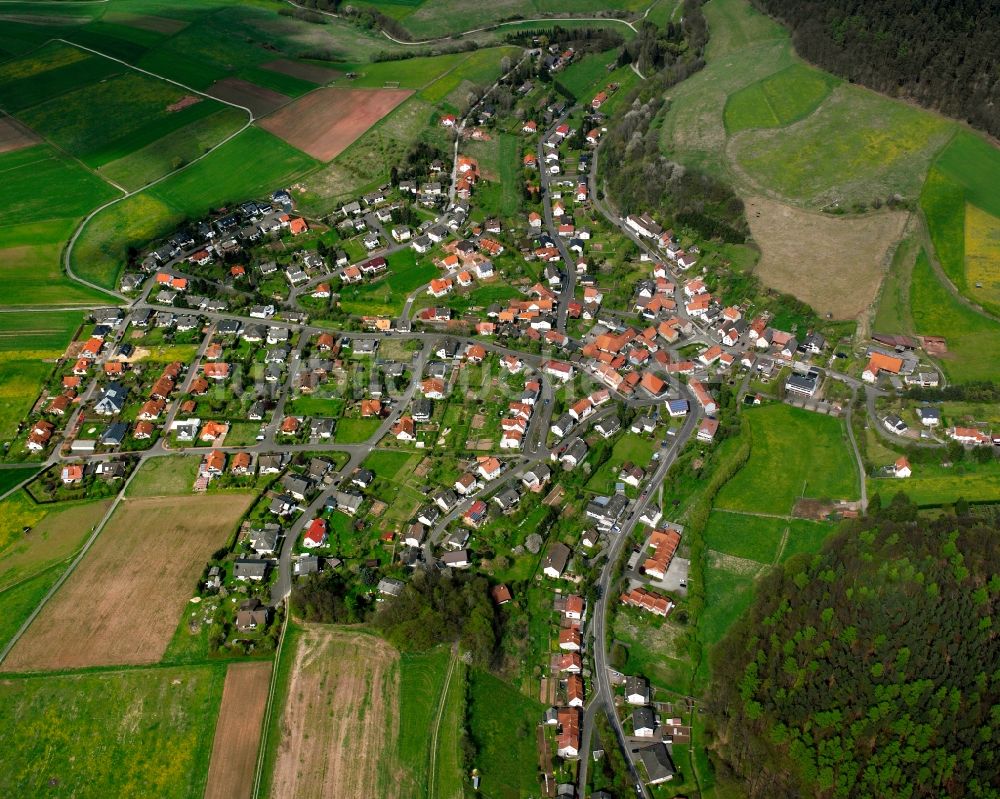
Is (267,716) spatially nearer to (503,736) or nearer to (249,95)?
(503,736)

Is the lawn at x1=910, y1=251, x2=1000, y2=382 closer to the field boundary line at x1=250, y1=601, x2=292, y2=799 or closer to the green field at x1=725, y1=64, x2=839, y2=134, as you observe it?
the green field at x1=725, y1=64, x2=839, y2=134

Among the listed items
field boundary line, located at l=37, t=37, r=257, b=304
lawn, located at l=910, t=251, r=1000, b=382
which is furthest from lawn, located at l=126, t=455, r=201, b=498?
lawn, located at l=910, t=251, r=1000, b=382

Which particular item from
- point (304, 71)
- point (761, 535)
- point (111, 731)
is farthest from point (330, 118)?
point (111, 731)

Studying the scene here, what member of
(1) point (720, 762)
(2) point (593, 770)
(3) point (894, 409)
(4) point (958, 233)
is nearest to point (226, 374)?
(2) point (593, 770)

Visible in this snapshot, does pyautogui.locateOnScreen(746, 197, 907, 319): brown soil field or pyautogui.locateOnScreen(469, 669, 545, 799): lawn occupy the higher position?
pyautogui.locateOnScreen(746, 197, 907, 319): brown soil field

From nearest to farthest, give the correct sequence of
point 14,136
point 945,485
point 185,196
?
point 945,485, point 185,196, point 14,136

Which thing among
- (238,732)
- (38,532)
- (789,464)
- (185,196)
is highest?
(789,464)

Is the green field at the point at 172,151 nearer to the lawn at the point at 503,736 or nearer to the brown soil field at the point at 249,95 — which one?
the brown soil field at the point at 249,95
